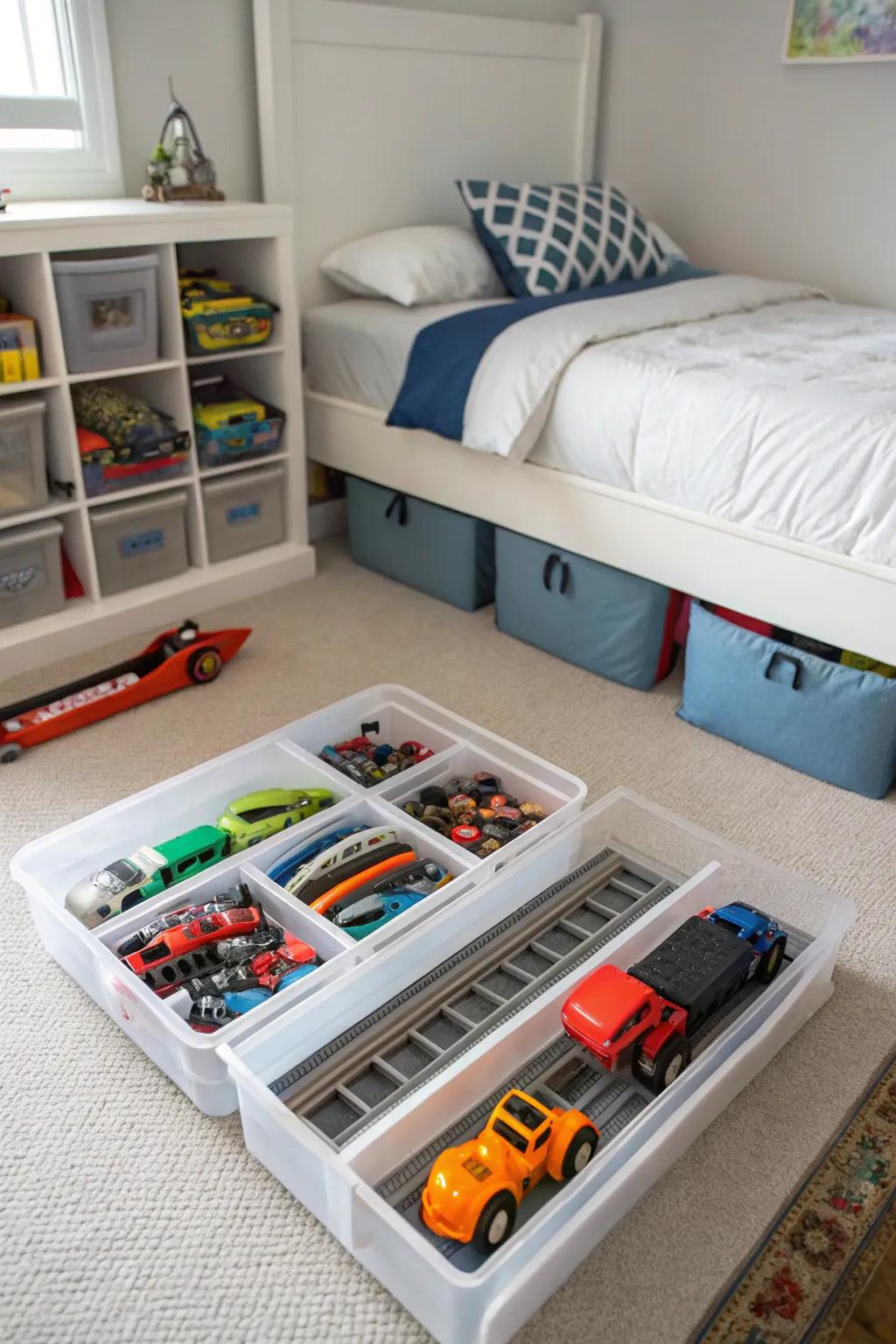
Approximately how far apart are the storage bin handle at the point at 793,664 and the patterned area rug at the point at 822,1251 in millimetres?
810

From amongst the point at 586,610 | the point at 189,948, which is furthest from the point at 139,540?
the point at 189,948

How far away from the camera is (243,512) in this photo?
2662 millimetres

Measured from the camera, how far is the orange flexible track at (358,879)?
1.56 metres

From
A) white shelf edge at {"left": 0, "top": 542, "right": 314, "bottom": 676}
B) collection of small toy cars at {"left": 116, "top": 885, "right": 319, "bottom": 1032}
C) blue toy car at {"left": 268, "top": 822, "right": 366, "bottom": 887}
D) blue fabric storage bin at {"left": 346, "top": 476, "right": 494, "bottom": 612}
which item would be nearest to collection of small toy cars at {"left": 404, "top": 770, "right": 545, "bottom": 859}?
blue toy car at {"left": 268, "top": 822, "right": 366, "bottom": 887}

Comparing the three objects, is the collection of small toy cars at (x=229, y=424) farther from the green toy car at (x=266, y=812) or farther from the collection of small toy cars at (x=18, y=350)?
the green toy car at (x=266, y=812)

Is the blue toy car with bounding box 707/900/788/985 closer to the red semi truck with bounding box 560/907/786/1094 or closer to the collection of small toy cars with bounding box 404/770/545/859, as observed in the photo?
the red semi truck with bounding box 560/907/786/1094

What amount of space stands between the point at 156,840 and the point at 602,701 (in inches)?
39.0

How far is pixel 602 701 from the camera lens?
2285mm

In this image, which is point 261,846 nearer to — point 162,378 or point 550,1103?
point 550,1103

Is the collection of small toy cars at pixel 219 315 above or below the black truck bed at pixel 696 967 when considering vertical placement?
above

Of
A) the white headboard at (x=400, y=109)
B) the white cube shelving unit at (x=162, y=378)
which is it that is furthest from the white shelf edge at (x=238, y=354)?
the white headboard at (x=400, y=109)

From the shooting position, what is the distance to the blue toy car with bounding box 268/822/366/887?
5.43 ft

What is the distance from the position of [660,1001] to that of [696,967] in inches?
3.1

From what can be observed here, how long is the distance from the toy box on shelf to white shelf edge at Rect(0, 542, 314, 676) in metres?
0.70
